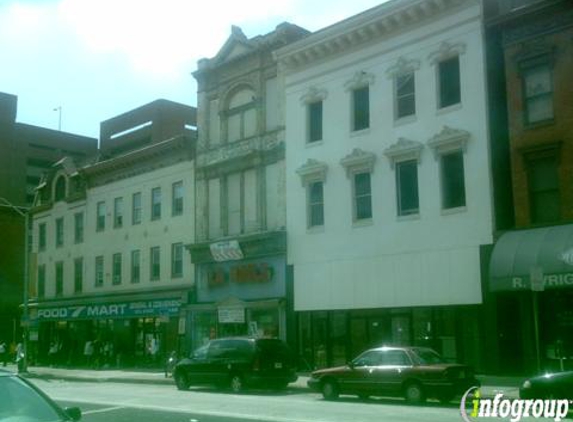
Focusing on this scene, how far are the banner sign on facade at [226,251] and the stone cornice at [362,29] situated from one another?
833cm

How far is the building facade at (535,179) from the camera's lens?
2470 cm

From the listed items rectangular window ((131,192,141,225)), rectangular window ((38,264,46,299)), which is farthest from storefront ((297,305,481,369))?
rectangular window ((38,264,46,299))

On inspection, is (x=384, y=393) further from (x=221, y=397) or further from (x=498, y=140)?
(x=498, y=140)

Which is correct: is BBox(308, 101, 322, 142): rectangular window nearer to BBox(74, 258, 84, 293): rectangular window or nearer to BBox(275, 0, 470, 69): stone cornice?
BBox(275, 0, 470, 69): stone cornice

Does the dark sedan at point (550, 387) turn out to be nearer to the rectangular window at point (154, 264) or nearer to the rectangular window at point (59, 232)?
the rectangular window at point (154, 264)

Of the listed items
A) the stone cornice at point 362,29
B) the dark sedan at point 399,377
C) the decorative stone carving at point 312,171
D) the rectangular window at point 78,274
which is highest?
the stone cornice at point 362,29

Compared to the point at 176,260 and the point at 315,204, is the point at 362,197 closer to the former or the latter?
the point at 315,204

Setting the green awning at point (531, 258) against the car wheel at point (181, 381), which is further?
the car wheel at point (181, 381)

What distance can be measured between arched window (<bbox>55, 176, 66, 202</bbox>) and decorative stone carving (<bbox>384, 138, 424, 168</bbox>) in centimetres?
2586

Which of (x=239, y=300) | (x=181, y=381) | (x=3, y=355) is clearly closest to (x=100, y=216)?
(x=3, y=355)

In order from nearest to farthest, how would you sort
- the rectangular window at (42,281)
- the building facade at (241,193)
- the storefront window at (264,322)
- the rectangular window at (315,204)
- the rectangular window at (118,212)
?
the rectangular window at (315,204)
the storefront window at (264,322)
the building facade at (241,193)
the rectangular window at (118,212)
the rectangular window at (42,281)

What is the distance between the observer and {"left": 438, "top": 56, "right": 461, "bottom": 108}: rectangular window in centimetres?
2825

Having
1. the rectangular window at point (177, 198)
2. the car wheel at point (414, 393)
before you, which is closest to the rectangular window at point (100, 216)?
the rectangular window at point (177, 198)

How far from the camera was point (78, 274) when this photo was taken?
46.7 metres
